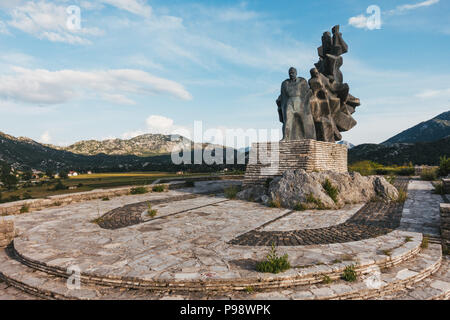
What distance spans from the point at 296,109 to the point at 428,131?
10622cm

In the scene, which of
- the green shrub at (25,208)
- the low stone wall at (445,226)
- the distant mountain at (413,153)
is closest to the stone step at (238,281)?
the low stone wall at (445,226)

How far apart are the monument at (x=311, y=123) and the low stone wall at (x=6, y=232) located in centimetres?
874

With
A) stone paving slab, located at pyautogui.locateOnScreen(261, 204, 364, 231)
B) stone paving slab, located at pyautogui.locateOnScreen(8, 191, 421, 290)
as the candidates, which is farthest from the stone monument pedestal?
stone paving slab, located at pyautogui.locateOnScreen(8, 191, 421, 290)

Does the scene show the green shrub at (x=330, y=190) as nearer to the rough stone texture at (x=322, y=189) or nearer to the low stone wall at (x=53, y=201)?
the rough stone texture at (x=322, y=189)

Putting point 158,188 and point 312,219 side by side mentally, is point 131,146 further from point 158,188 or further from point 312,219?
point 312,219

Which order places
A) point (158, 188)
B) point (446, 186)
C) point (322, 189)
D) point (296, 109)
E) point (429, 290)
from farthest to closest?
point (158, 188) < point (296, 109) < point (446, 186) < point (322, 189) < point (429, 290)

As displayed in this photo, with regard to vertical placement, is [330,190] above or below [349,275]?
above

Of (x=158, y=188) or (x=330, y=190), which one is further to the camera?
(x=158, y=188)

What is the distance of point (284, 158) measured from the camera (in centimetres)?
1191

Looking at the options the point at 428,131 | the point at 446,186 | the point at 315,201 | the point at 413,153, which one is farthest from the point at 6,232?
the point at 428,131

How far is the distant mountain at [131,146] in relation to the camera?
90.9 meters

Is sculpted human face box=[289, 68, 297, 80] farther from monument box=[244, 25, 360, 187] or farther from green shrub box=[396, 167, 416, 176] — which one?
green shrub box=[396, 167, 416, 176]
